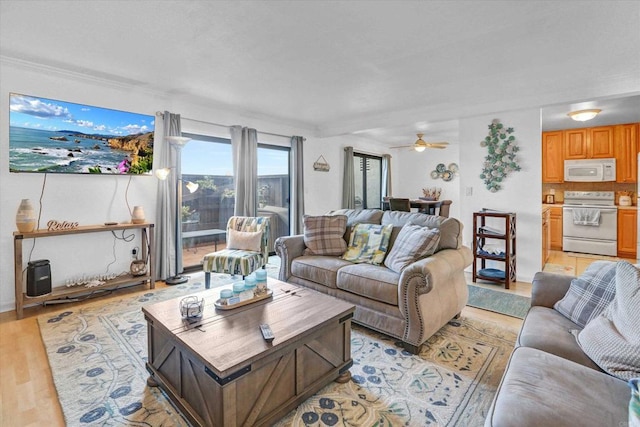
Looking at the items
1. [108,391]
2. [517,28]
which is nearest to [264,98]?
[517,28]

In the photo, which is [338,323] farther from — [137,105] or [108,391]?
[137,105]

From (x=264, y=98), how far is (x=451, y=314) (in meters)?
3.45

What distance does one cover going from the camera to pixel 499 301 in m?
3.35

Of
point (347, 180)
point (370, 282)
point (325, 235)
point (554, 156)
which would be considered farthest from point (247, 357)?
point (554, 156)

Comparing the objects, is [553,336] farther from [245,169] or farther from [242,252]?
[245,169]

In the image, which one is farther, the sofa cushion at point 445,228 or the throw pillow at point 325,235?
the throw pillow at point 325,235

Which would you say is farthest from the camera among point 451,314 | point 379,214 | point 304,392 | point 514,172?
point 514,172

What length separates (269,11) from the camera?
7.02 feet

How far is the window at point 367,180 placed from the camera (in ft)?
24.5

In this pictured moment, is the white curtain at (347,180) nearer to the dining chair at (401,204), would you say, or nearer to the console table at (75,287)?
the dining chair at (401,204)

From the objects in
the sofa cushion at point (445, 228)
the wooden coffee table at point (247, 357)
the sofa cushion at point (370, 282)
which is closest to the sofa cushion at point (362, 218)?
the sofa cushion at point (445, 228)

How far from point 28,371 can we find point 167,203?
2.27 metres

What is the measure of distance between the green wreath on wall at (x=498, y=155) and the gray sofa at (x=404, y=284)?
185 cm

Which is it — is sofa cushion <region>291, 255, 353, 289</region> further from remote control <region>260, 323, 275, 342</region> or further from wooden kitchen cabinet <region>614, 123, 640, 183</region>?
wooden kitchen cabinet <region>614, 123, 640, 183</region>
